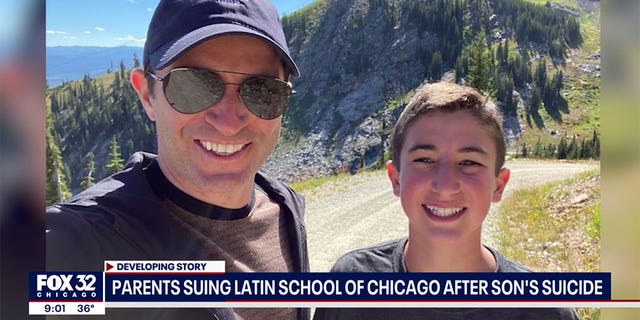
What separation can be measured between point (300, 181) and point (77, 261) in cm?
93

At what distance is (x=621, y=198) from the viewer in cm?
170

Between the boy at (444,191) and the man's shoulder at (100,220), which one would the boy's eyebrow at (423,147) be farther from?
the man's shoulder at (100,220)

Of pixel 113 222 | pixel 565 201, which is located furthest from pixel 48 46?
pixel 565 201

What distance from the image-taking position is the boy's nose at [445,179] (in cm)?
162

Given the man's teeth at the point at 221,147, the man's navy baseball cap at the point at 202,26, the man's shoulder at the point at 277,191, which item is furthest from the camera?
the man's shoulder at the point at 277,191

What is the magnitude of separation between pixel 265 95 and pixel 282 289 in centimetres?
72

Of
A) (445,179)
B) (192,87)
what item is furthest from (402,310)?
(192,87)

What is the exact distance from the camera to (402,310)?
173 centimetres

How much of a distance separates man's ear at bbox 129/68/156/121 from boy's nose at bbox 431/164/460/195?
1.00 m

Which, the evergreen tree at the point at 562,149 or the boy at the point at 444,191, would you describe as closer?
the boy at the point at 444,191

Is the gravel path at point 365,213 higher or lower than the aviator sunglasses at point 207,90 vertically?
lower

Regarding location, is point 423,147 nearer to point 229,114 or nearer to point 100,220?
point 229,114

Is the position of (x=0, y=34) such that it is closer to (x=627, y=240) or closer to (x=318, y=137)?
(x=318, y=137)

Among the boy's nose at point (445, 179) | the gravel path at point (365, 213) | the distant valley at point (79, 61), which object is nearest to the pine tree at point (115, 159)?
the distant valley at point (79, 61)
